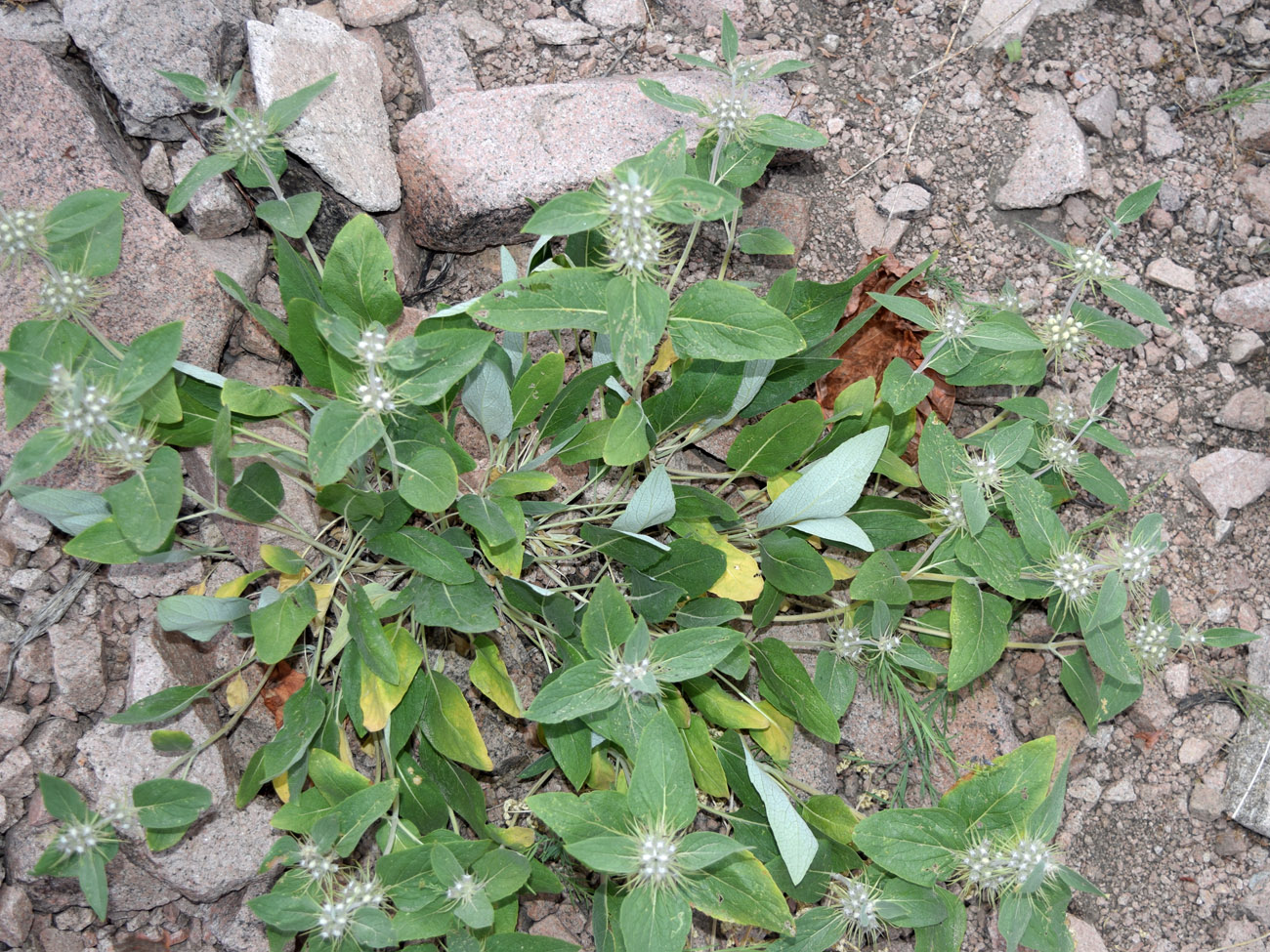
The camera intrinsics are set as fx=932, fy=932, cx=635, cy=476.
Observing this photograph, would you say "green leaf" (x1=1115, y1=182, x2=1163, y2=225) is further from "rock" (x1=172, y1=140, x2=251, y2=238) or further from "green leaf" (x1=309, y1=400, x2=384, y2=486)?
"rock" (x1=172, y1=140, x2=251, y2=238)

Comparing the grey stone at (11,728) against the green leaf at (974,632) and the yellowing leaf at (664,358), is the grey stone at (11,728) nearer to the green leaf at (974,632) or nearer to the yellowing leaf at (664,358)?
the yellowing leaf at (664,358)

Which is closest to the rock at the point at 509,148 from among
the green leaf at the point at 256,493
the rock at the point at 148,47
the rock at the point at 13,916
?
the rock at the point at 148,47

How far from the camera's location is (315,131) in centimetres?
279

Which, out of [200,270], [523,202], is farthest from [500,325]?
[200,270]

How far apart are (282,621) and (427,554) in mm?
399

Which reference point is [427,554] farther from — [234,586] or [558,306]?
[558,306]

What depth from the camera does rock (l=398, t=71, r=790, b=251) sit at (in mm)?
2871

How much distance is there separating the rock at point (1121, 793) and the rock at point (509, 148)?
2.43 metres

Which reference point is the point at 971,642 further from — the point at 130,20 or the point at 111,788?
the point at 130,20

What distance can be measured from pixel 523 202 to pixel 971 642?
6.03 feet

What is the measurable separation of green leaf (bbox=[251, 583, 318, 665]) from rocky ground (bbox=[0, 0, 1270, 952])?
16.3 inches

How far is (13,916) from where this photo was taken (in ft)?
7.79

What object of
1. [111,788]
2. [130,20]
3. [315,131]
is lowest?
[111,788]

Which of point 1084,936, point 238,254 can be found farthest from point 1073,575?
point 238,254
